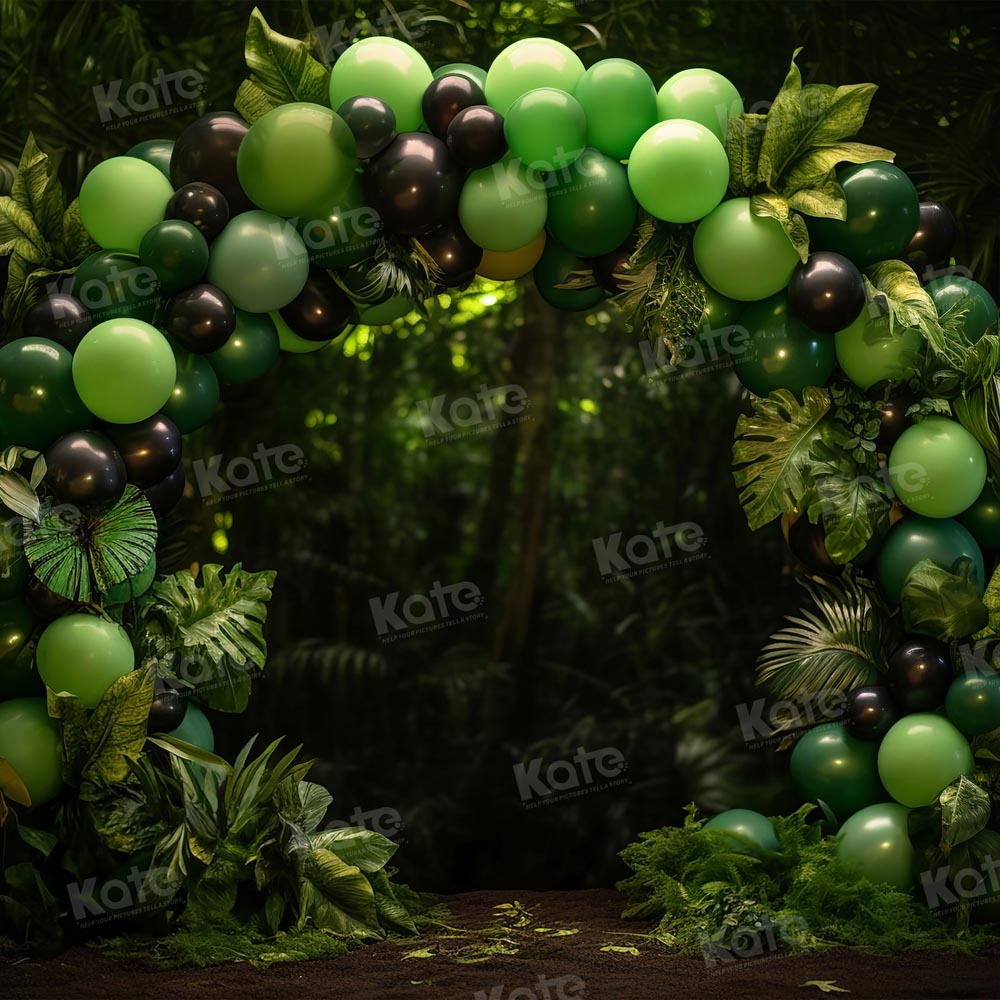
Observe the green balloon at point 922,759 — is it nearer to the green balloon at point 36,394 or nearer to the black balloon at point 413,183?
the black balloon at point 413,183

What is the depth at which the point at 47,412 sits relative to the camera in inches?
124

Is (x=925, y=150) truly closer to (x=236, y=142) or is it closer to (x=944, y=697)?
(x=944, y=697)

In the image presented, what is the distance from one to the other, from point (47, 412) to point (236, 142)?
904mm

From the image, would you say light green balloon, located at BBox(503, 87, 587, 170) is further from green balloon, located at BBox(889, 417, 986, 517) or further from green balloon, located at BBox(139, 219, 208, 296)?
green balloon, located at BBox(889, 417, 986, 517)

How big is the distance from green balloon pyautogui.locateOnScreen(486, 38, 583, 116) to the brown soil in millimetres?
2329

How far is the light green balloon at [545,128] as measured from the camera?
3197mm

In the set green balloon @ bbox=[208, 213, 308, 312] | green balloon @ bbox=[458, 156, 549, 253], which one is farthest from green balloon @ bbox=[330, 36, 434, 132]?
green balloon @ bbox=[208, 213, 308, 312]

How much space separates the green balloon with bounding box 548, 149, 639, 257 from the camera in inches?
131

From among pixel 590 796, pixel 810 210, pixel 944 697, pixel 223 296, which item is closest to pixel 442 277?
pixel 223 296

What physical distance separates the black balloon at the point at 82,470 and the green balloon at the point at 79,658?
32 cm

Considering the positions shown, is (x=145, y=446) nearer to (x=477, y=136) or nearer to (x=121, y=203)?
(x=121, y=203)

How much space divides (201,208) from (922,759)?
243 centimetres

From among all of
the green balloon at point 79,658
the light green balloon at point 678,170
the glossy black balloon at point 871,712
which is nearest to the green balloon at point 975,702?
the glossy black balloon at point 871,712

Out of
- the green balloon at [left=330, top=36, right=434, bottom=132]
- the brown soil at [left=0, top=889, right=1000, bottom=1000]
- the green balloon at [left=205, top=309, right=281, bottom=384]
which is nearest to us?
the brown soil at [left=0, top=889, right=1000, bottom=1000]
